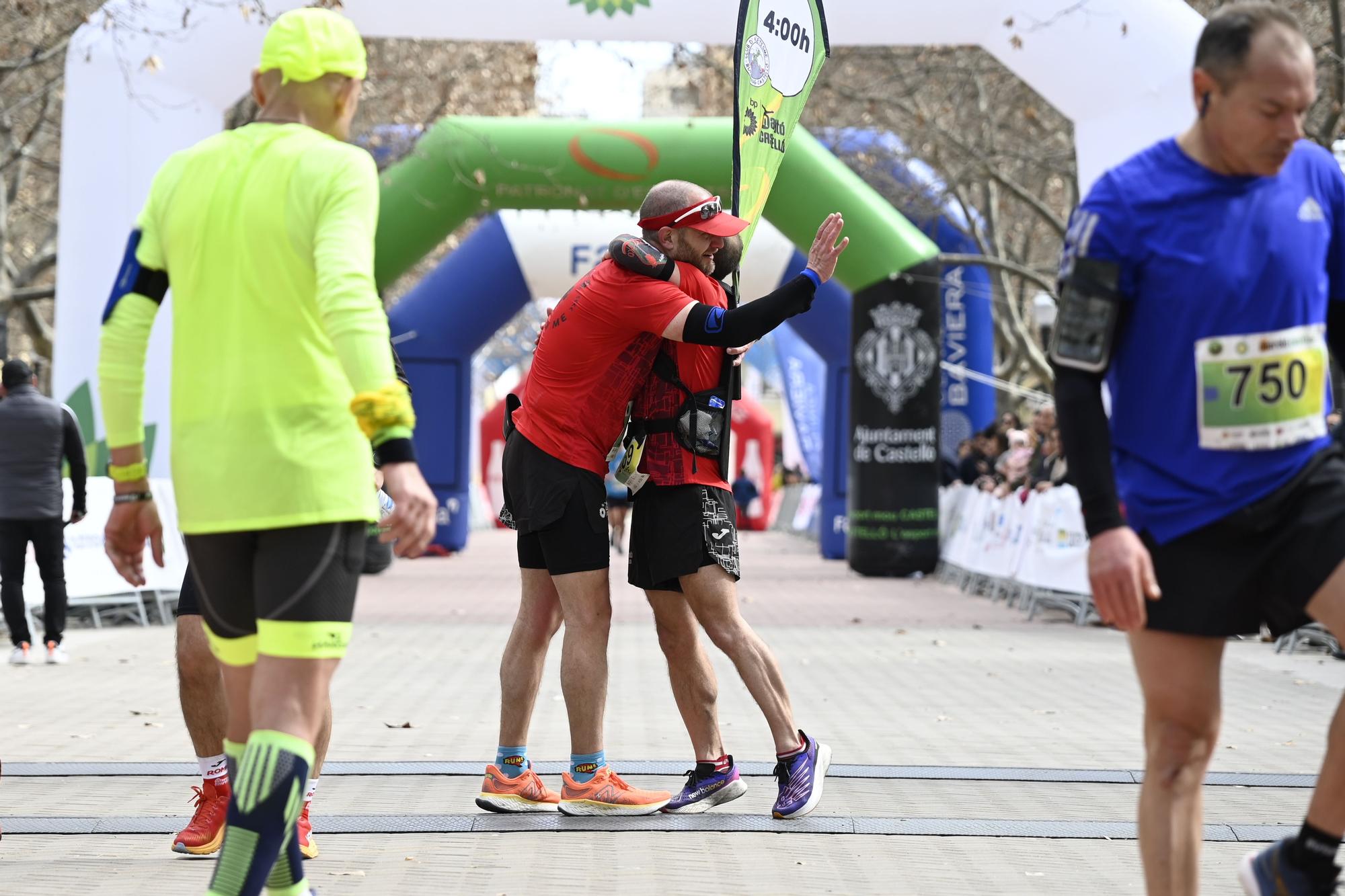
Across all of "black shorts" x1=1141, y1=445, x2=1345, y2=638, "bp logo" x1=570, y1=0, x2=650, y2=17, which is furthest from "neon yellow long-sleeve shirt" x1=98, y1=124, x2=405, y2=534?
"bp logo" x1=570, y1=0, x2=650, y2=17

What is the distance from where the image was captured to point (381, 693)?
9.41m

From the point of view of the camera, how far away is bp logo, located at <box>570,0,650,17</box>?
14.6 meters

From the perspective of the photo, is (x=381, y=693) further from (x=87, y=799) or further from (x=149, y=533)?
(x=149, y=533)

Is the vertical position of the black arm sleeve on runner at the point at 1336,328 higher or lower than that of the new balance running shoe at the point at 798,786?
higher

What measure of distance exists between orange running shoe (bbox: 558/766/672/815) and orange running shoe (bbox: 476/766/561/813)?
12 centimetres

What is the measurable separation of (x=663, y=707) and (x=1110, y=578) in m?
5.63

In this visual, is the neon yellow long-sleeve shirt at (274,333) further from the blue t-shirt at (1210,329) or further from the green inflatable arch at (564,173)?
the green inflatable arch at (564,173)

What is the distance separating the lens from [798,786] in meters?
5.73

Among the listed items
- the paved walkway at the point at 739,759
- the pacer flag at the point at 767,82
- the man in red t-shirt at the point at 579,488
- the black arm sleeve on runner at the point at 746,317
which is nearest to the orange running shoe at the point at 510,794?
the man in red t-shirt at the point at 579,488

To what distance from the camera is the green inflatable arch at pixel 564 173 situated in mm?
17000

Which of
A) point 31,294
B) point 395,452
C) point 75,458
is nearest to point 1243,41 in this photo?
point 395,452

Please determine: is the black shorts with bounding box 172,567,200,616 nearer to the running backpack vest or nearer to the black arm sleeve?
the running backpack vest

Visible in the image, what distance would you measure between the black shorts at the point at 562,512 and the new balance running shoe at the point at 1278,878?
252cm

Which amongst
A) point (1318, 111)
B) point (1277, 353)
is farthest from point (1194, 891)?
point (1318, 111)
